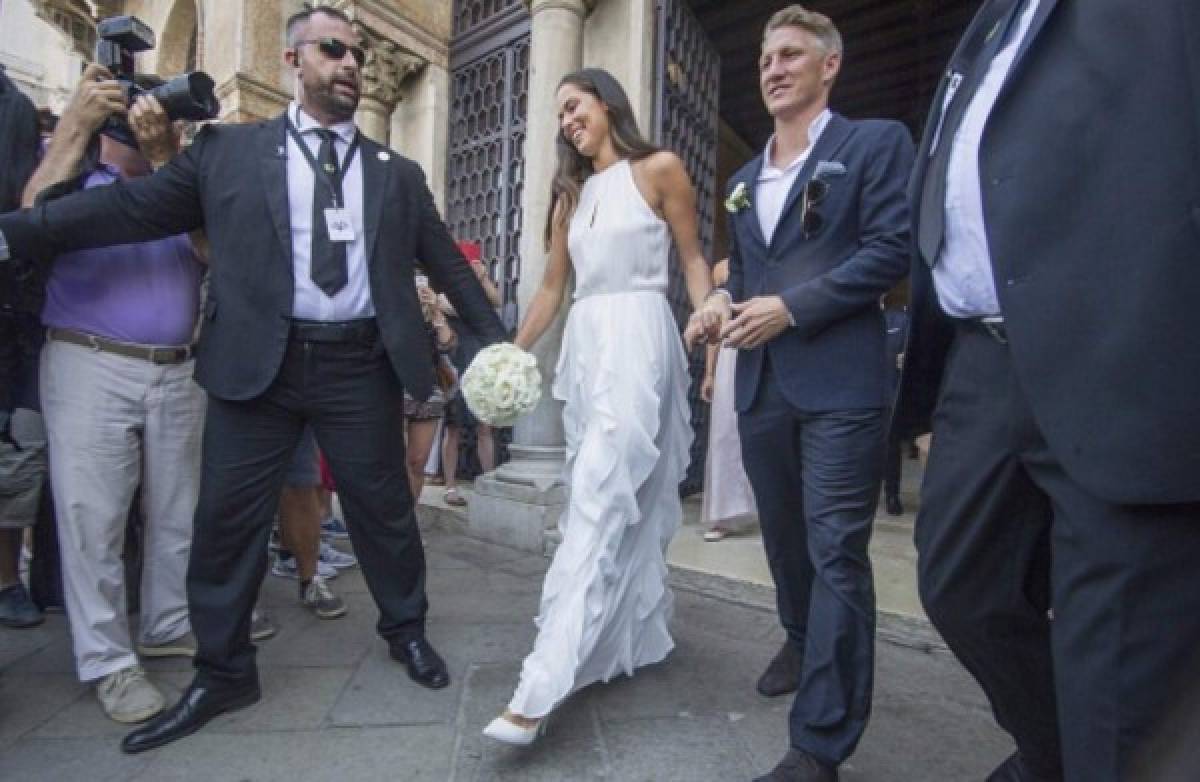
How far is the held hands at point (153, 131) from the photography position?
2.19 m

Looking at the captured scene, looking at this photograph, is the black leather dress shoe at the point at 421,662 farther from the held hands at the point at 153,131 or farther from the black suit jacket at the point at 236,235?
the held hands at the point at 153,131

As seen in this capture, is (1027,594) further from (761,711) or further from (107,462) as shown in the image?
(107,462)

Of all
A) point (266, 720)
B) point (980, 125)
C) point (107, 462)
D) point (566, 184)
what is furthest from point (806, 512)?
point (107, 462)

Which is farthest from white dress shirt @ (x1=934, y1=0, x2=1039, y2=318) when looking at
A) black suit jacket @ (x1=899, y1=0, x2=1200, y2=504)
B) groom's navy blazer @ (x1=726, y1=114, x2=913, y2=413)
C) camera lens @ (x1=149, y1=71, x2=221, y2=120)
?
camera lens @ (x1=149, y1=71, x2=221, y2=120)

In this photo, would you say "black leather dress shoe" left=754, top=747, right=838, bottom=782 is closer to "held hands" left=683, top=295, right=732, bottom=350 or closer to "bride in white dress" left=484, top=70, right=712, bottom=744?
"bride in white dress" left=484, top=70, right=712, bottom=744

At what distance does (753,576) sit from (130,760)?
2.42m

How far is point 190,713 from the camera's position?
2.10m

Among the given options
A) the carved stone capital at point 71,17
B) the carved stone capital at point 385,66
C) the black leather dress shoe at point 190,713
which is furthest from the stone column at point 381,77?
the carved stone capital at point 71,17

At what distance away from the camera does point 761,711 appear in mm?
2234

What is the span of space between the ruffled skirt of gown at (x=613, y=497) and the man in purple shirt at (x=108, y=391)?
1316 millimetres

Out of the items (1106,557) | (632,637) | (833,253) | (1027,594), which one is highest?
(833,253)

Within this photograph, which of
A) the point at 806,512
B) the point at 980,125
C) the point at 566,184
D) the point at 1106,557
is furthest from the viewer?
the point at 566,184

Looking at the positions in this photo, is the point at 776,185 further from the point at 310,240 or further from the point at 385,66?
the point at 385,66

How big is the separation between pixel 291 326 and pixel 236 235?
32 cm
